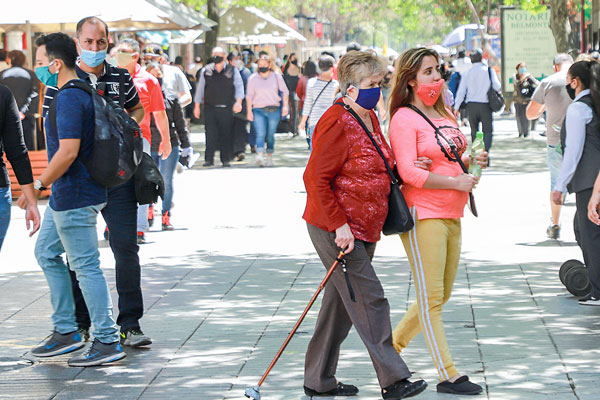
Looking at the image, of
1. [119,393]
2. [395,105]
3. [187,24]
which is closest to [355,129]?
[395,105]

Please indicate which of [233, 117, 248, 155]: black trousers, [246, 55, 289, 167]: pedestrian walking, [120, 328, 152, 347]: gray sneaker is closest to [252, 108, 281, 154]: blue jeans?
[246, 55, 289, 167]: pedestrian walking

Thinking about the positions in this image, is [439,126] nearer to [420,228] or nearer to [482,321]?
[420,228]

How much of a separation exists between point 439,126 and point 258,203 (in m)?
8.88

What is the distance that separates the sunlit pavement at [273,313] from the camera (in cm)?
591

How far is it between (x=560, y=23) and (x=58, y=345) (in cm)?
1776

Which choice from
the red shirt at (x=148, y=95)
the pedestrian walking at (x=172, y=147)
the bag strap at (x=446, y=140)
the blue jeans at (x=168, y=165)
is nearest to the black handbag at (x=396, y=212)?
the bag strap at (x=446, y=140)

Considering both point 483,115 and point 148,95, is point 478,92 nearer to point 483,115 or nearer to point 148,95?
point 483,115

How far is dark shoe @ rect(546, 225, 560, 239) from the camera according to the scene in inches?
425

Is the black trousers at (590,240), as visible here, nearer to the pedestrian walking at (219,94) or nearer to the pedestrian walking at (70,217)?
the pedestrian walking at (70,217)

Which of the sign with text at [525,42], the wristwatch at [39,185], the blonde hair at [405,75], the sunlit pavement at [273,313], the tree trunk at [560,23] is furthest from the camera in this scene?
the sign with text at [525,42]

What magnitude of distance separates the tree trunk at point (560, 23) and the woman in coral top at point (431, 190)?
17.4 metres

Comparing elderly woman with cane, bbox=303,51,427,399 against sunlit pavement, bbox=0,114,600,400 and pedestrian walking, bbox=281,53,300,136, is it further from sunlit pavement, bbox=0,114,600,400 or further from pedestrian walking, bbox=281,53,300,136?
pedestrian walking, bbox=281,53,300,136

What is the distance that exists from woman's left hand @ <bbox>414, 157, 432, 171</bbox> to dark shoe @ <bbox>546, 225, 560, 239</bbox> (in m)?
5.63

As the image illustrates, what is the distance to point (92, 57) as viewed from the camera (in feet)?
21.0
